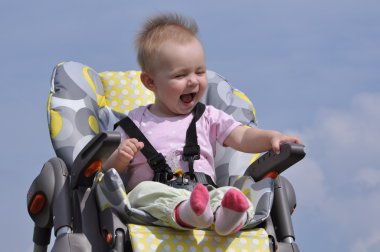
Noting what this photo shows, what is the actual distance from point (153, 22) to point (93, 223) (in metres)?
0.99

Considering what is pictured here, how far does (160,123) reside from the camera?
349 centimetres

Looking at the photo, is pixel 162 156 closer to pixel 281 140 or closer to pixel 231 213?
pixel 281 140

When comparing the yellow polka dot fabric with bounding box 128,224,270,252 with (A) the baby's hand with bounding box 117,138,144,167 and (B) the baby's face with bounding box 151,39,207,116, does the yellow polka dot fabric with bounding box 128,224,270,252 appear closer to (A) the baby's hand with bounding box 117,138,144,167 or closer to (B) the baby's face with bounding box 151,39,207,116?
(A) the baby's hand with bounding box 117,138,144,167

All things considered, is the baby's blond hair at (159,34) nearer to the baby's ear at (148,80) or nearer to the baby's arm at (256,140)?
the baby's ear at (148,80)

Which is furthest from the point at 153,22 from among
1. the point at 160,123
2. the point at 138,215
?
the point at 138,215

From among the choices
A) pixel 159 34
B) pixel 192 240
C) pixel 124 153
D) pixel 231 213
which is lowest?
pixel 192 240

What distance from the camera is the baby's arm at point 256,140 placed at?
326 cm

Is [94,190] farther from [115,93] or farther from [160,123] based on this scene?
[115,93]

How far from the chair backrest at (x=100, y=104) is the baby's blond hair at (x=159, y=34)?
37 cm

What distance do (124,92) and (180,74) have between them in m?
0.74

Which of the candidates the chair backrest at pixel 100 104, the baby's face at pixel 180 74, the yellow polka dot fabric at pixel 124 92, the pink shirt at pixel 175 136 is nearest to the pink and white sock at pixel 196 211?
the pink shirt at pixel 175 136

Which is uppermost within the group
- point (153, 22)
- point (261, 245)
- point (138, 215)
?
point (153, 22)

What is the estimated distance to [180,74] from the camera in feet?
11.1

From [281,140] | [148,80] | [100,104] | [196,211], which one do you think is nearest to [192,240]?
[196,211]
